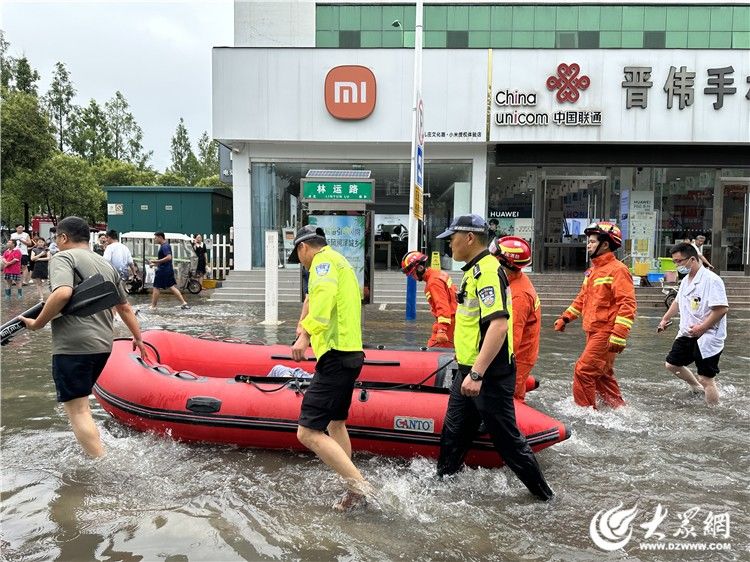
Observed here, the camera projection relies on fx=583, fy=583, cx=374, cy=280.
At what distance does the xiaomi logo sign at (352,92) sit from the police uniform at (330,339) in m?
13.1

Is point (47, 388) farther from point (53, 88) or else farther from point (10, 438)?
point (53, 88)

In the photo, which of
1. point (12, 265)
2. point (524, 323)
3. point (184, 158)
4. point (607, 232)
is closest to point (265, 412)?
point (524, 323)

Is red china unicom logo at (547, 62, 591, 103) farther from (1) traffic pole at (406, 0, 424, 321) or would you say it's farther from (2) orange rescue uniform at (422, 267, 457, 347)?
(2) orange rescue uniform at (422, 267, 457, 347)

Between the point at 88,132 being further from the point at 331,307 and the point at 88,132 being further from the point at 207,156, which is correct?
the point at 331,307

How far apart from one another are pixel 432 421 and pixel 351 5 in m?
19.7

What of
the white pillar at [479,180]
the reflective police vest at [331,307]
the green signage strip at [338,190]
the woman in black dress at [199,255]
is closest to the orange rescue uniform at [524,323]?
the reflective police vest at [331,307]

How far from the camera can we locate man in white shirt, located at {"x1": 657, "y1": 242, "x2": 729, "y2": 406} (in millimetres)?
5711

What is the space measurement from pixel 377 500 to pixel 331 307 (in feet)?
4.10

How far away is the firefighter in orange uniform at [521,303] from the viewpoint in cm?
434

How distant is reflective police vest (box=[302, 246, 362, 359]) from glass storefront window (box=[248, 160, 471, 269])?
13556 millimetres

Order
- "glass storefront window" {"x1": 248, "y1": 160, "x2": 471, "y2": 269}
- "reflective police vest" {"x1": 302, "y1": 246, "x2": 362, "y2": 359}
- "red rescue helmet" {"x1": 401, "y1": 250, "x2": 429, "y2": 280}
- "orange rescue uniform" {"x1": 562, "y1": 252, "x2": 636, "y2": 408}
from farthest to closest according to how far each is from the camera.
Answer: "glass storefront window" {"x1": 248, "y1": 160, "x2": 471, "y2": 269}, "red rescue helmet" {"x1": 401, "y1": 250, "x2": 429, "y2": 280}, "orange rescue uniform" {"x1": 562, "y1": 252, "x2": 636, "y2": 408}, "reflective police vest" {"x1": 302, "y1": 246, "x2": 362, "y2": 359}

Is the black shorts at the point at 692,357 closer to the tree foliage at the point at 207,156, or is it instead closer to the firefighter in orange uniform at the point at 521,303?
the firefighter in orange uniform at the point at 521,303

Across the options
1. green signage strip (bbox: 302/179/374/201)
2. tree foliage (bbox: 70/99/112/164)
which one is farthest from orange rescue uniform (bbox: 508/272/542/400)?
tree foliage (bbox: 70/99/112/164)

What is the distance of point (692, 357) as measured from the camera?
19.4ft
